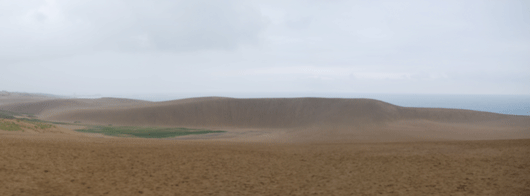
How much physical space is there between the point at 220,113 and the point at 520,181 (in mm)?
41003

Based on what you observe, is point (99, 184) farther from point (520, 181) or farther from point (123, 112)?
point (123, 112)

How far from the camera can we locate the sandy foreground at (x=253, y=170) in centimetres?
921

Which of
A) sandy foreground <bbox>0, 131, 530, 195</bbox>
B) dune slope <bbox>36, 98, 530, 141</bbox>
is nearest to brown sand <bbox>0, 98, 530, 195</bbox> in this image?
sandy foreground <bbox>0, 131, 530, 195</bbox>

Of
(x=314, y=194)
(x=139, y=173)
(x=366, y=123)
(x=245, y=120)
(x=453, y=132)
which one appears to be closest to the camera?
(x=314, y=194)

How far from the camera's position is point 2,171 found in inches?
367

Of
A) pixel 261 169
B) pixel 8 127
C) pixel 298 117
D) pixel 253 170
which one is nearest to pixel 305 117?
pixel 298 117

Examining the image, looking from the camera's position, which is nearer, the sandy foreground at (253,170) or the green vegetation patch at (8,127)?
the sandy foreground at (253,170)

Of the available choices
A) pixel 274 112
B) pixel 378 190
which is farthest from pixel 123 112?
pixel 378 190

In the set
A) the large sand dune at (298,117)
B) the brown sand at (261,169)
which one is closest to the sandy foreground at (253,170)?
the brown sand at (261,169)

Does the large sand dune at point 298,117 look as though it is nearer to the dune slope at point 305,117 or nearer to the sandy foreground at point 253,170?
the dune slope at point 305,117

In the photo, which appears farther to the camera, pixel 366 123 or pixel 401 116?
pixel 401 116

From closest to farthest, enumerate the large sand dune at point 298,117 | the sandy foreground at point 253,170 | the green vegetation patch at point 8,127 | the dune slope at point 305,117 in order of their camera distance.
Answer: the sandy foreground at point 253,170
the green vegetation patch at point 8,127
the dune slope at point 305,117
the large sand dune at point 298,117

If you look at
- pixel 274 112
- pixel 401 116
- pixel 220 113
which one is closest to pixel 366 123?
pixel 401 116

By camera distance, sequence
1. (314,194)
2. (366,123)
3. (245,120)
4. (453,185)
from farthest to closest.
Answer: (245,120) < (366,123) < (453,185) < (314,194)
